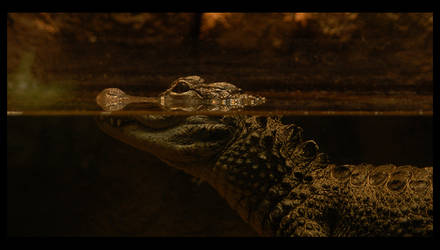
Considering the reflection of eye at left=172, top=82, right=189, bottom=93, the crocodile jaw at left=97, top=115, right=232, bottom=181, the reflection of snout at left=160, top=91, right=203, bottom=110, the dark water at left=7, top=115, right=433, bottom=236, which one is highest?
the reflection of eye at left=172, top=82, right=189, bottom=93

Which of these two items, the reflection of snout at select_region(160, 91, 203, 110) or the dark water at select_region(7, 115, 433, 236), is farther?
the dark water at select_region(7, 115, 433, 236)

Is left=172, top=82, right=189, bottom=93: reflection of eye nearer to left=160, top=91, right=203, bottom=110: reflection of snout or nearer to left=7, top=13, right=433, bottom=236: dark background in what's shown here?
left=160, top=91, right=203, bottom=110: reflection of snout

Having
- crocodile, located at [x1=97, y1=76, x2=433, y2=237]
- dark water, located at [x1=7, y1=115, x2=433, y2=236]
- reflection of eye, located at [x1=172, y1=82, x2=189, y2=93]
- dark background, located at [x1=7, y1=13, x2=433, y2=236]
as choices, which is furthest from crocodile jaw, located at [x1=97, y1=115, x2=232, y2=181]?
dark water, located at [x1=7, y1=115, x2=433, y2=236]

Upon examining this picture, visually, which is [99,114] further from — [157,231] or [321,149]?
[157,231]

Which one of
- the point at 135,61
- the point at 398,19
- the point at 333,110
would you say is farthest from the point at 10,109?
the point at 398,19

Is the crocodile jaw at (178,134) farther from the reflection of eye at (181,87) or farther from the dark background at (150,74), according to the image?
the dark background at (150,74)

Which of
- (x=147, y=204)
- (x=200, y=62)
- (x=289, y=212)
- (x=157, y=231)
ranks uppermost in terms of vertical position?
(x=200, y=62)
